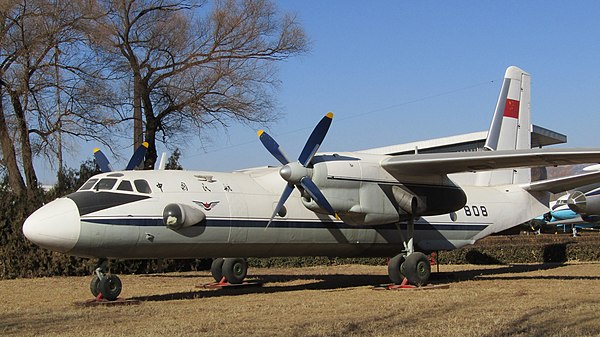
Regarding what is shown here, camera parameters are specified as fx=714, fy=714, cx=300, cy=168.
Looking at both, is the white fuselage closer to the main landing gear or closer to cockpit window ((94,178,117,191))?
cockpit window ((94,178,117,191))

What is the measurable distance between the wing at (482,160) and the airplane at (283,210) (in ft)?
0.10

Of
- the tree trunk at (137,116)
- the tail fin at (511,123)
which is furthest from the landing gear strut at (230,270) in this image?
the tree trunk at (137,116)

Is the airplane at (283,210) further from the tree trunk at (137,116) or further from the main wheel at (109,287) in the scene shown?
the tree trunk at (137,116)

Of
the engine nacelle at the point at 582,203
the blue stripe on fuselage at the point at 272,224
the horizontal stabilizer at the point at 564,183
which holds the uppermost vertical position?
the horizontal stabilizer at the point at 564,183

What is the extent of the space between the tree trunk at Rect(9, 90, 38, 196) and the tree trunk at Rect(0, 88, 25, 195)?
313 millimetres

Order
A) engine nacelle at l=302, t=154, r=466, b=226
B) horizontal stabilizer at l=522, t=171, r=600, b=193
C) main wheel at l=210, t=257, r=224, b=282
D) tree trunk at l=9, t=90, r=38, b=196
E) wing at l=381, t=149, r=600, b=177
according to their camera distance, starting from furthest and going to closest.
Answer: tree trunk at l=9, t=90, r=38, b=196, main wheel at l=210, t=257, r=224, b=282, horizontal stabilizer at l=522, t=171, r=600, b=193, engine nacelle at l=302, t=154, r=466, b=226, wing at l=381, t=149, r=600, b=177

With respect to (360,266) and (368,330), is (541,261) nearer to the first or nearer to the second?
(360,266)

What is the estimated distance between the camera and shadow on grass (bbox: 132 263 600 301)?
17.1 metres

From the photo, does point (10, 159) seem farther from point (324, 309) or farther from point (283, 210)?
point (324, 309)

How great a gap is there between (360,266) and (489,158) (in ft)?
43.0

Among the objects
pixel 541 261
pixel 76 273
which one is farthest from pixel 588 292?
pixel 76 273

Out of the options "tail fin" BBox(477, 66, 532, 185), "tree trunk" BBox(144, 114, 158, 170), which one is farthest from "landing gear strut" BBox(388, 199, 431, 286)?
"tree trunk" BBox(144, 114, 158, 170)

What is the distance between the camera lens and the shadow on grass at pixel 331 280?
17094 millimetres

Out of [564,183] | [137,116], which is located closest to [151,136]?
[137,116]
